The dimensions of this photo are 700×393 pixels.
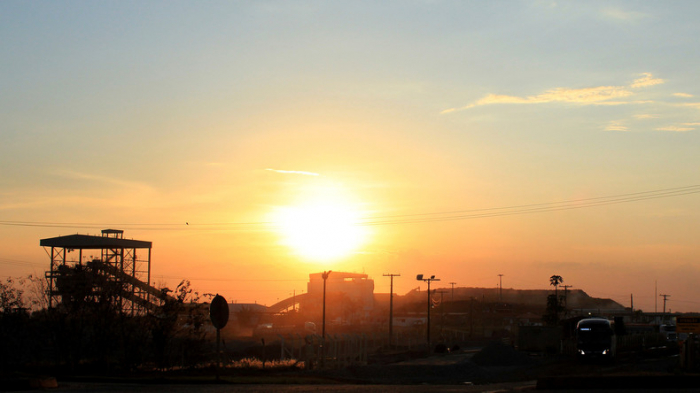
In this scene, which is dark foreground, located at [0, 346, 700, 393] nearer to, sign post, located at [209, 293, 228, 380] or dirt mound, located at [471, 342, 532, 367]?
dirt mound, located at [471, 342, 532, 367]

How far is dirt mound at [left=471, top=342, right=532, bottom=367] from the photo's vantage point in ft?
167

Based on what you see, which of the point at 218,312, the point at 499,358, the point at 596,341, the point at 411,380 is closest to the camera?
the point at 218,312

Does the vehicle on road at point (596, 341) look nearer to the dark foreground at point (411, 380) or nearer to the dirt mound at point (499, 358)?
the dark foreground at point (411, 380)

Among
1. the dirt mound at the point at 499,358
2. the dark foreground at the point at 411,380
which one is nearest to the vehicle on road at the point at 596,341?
the dark foreground at the point at 411,380

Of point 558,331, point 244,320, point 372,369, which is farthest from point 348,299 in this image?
point 372,369

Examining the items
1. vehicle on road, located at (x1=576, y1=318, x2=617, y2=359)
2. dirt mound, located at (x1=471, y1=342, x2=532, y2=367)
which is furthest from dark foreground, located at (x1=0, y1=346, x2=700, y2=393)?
vehicle on road, located at (x1=576, y1=318, x2=617, y2=359)

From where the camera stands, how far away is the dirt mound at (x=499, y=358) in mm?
50781

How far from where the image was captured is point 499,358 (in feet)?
169

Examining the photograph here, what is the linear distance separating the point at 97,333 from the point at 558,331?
4393cm

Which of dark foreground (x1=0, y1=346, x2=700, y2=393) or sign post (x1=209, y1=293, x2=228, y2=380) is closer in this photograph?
dark foreground (x1=0, y1=346, x2=700, y2=393)

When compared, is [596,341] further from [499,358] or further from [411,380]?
[411,380]

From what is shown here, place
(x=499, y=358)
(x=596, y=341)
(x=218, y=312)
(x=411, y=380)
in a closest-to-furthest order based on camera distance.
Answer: (x=218, y=312), (x=411, y=380), (x=596, y=341), (x=499, y=358)

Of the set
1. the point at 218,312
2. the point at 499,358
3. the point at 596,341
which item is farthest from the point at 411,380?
the point at 596,341

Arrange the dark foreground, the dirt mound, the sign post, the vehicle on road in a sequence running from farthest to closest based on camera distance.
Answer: the dirt mound
the vehicle on road
the sign post
the dark foreground
